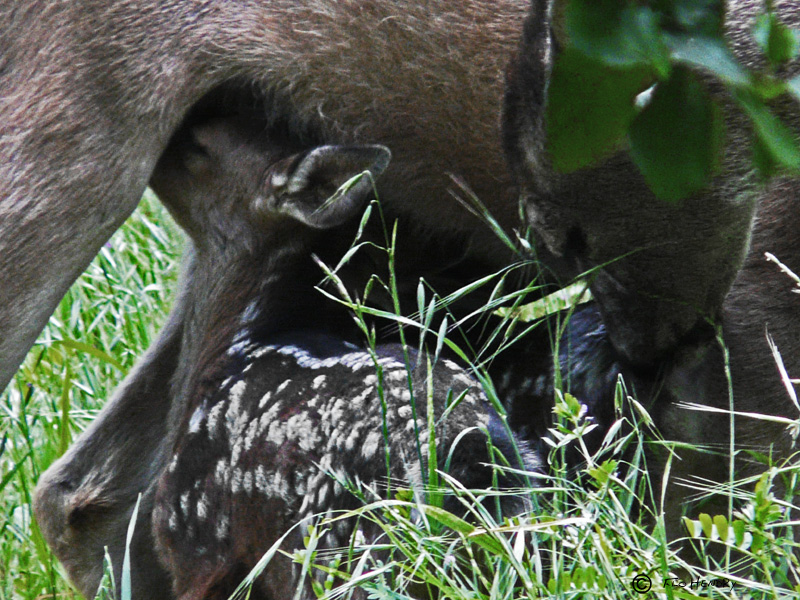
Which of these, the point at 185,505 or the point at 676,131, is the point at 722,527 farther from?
the point at 185,505

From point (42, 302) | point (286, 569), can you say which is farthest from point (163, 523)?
point (42, 302)

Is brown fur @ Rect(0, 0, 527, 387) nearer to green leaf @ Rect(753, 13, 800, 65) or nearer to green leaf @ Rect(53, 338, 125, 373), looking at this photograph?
green leaf @ Rect(53, 338, 125, 373)

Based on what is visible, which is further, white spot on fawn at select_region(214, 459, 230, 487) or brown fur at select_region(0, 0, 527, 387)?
white spot on fawn at select_region(214, 459, 230, 487)

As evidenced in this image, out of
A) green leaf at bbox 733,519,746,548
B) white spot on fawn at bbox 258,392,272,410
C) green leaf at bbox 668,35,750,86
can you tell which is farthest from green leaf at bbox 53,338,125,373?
green leaf at bbox 668,35,750,86

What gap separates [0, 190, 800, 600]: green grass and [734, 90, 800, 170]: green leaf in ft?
2.16

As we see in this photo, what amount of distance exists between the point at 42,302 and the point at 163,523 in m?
0.58

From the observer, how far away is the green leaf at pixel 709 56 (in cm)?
Answer: 129

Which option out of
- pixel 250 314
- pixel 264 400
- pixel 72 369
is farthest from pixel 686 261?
pixel 72 369

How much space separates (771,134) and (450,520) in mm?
964

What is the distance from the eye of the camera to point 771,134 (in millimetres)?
1315

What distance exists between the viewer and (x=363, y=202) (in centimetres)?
289

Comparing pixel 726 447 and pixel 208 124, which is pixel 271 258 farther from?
pixel 726 447

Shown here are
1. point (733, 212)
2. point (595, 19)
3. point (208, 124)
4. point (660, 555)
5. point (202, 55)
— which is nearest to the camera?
point (595, 19)

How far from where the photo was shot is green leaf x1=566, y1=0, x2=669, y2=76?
1.28 m
